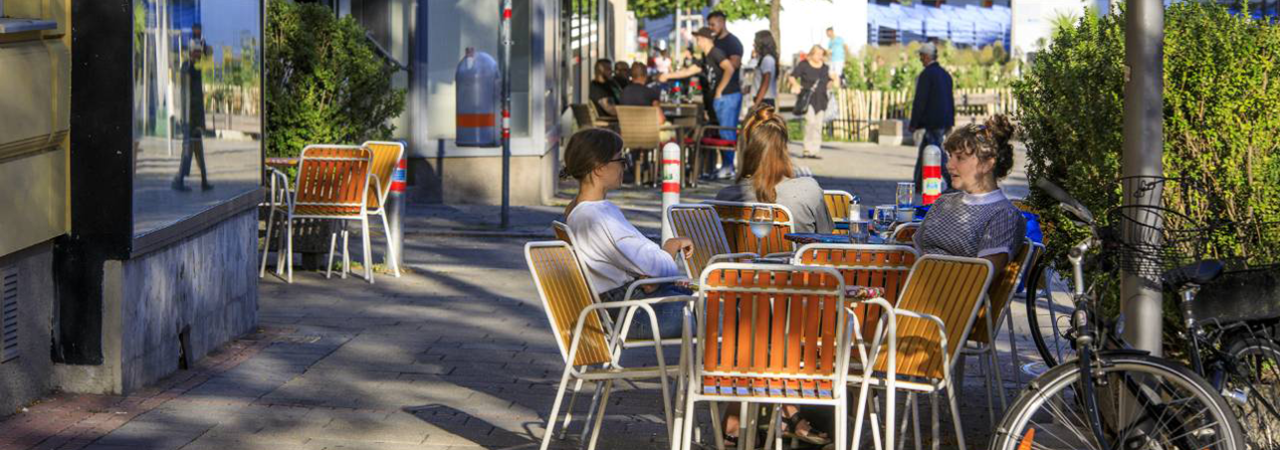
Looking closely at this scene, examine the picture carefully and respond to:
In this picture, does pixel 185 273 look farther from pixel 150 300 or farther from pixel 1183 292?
pixel 1183 292

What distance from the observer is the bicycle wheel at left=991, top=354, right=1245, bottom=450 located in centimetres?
505

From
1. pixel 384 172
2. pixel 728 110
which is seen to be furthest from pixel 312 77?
pixel 728 110

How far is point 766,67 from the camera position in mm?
20922

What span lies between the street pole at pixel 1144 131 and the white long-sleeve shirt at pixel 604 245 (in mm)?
1663

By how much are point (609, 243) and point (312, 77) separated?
6392 millimetres

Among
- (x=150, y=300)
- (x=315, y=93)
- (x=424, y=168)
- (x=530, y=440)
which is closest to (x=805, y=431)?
(x=530, y=440)

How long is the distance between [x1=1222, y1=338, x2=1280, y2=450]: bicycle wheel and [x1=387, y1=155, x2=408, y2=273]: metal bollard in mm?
7242

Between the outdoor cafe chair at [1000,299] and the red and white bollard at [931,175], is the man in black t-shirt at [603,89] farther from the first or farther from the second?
the outdoor cafe chair at [1000,299]

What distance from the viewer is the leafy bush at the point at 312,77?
1228cm

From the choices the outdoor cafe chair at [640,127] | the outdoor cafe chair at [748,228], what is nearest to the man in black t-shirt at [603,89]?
the outdoor cafe chair at [640,127]

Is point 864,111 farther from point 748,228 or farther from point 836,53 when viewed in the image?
point 748,228

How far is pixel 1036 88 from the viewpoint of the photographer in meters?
7.70

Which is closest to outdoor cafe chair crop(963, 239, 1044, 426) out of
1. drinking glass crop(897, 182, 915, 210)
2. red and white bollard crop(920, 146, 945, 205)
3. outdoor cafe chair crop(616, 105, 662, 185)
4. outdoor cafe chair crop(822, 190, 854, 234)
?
drinking glass crop(897, 182, 915, 210)

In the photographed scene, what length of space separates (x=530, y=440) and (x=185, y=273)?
2.19 meters
